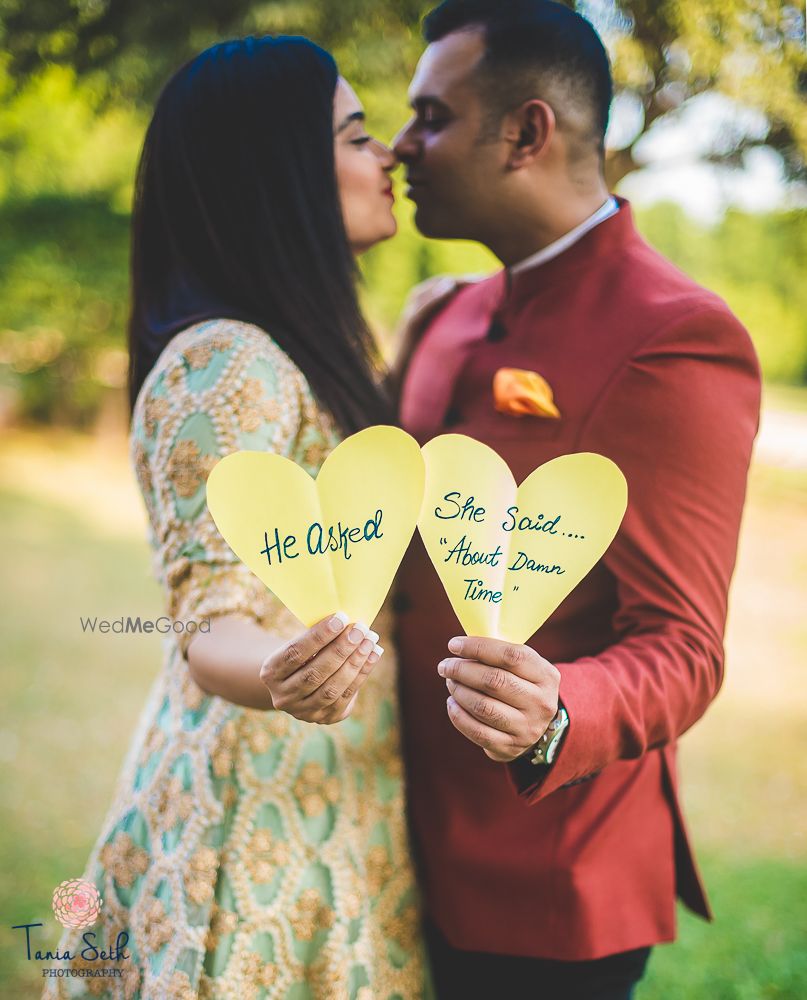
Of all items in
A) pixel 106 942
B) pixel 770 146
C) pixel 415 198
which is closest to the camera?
pixel 106 942

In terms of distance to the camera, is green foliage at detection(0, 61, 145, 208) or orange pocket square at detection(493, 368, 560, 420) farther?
green foliage at detection(0, 61, 145, 208)

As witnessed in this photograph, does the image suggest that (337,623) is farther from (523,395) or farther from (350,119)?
(350,119)

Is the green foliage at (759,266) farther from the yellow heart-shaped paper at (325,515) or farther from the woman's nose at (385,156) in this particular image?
the yellow heart-shaped paper at (325,515)

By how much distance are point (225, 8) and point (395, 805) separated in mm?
2519

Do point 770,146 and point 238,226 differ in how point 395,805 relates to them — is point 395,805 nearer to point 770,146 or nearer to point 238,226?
point 238,226

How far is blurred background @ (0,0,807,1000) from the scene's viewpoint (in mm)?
2441

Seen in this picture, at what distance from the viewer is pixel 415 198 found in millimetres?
1769

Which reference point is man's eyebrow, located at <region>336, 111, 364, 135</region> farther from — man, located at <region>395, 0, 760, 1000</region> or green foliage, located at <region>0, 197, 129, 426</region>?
green foliage, located at <region>0, 197, 129, 426</region>

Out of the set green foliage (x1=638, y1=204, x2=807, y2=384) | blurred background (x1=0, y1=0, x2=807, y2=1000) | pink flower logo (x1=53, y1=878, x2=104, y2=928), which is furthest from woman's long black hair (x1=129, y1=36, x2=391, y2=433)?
green foliage (x1=638, y1=204, x2=807, y2=384)

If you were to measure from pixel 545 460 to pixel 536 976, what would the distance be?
857mm

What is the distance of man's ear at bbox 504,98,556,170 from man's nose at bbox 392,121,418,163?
0.19 meters

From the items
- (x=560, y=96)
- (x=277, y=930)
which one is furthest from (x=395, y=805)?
(x=560, y=96)

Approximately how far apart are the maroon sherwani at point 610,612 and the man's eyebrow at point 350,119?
41 cm

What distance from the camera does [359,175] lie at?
1.56 meters
